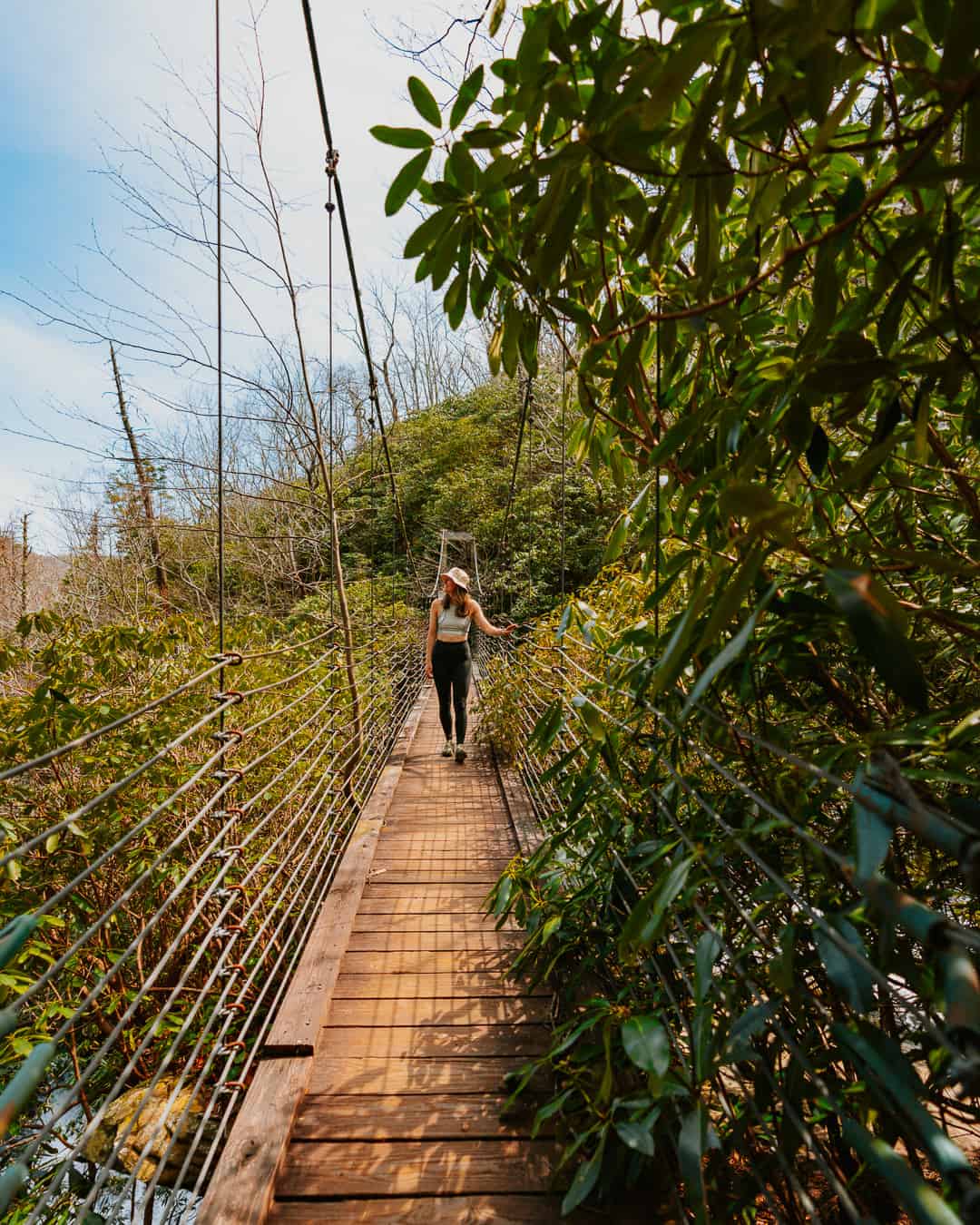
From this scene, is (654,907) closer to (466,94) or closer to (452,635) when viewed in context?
(466,94)

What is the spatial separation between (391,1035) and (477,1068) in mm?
247

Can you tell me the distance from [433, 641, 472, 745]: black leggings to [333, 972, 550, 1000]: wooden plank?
1939 millimetres

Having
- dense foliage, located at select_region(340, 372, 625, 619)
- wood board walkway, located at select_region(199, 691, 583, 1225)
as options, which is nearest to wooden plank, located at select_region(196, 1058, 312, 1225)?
wood board walkway, located at select_region(199, 691, 583, 1225)

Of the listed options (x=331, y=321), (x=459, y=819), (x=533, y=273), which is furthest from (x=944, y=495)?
(x=331, y=321)

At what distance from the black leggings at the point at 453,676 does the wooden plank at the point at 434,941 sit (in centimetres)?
174

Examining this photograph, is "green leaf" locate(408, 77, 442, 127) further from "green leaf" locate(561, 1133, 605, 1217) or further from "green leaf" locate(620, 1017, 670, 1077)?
"green leaf" locate(561, 1133, 605, 1217)

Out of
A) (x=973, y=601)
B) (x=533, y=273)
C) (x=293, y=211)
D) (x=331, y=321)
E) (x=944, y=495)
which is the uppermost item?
(x=293, y=211)

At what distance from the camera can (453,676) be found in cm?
367

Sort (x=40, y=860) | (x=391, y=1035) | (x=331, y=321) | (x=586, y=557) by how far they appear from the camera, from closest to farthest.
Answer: (x=391, y=1035)
(x=40, y=860)
(x=331, y=321)
(x=586, y=557)

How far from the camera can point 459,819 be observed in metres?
2.88

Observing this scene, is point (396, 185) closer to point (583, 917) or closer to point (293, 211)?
point (583, 917)

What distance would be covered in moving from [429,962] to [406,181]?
1.91 meters

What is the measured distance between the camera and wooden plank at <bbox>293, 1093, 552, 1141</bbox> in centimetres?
128

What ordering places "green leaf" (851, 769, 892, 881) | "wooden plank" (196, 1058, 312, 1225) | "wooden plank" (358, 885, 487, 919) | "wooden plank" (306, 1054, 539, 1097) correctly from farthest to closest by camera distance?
"wooden plank" (358, 885, 487, 919), "wooden plank" (306, 1054, 539, 1097), "wooden plank" (196, 1058, 312, 1225), "green leaf" (851, 769, 892, 881)
